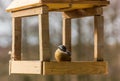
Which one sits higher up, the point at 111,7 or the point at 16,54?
the point at 111,7

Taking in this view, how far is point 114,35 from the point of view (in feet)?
35.7

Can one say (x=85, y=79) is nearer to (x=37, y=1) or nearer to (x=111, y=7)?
(x=111, y=7)

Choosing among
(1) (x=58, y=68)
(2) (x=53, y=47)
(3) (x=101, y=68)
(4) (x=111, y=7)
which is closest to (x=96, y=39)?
(3) (x=101, y=68)

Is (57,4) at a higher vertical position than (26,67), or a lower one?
higher

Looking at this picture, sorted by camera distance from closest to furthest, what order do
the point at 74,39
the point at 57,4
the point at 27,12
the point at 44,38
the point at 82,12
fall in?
the point at 44,38, the point at 57,4, the point at 27,12, the point at 82,12, the point at 74,39

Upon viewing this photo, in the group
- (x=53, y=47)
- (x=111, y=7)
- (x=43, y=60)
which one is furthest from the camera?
(x=111, y=7)

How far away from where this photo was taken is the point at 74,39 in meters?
10.5

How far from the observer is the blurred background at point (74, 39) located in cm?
1003

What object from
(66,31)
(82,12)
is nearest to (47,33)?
(82,12)

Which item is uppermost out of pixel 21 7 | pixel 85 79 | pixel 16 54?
pixel 21 7

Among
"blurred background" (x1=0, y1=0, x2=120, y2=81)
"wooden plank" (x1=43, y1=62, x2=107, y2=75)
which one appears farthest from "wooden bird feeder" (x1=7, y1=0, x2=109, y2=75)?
"blurred background" (x1=0, y1=0, x2=120, y2=81)

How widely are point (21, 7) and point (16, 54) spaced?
42 cm

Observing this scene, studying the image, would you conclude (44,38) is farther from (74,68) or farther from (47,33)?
(74,68)

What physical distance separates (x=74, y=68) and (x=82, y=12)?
669 millimetres
